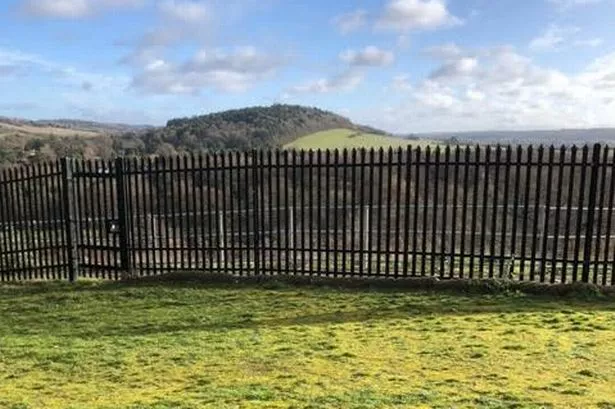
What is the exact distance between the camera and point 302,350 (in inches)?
237

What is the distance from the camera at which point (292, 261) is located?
9945mm

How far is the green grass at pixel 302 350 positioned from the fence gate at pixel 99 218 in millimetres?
1486

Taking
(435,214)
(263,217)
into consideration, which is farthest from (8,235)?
(435,214)

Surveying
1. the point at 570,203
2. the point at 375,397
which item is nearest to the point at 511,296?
the point at 570,203

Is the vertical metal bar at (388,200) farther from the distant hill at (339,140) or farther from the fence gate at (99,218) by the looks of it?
the distant hill at (339,140)

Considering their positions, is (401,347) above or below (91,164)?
below

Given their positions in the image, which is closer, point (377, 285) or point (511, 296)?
point (511, 296)

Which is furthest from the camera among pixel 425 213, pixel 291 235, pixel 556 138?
pixel 556 138

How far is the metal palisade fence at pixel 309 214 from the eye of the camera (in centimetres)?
852

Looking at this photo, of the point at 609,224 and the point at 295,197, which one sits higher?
the point at 295,197

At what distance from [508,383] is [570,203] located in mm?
4190

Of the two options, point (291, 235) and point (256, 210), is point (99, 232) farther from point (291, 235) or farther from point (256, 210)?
point (291, 235)

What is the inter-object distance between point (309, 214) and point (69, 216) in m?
4.15

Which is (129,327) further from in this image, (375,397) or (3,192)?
(3,192)
